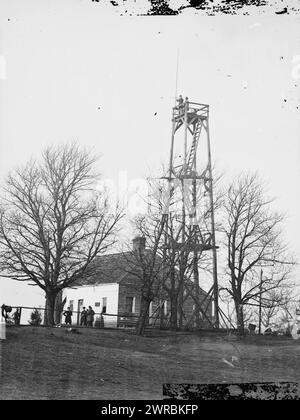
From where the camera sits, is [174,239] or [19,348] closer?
[19,348]

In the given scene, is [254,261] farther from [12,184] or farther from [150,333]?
[12,184]

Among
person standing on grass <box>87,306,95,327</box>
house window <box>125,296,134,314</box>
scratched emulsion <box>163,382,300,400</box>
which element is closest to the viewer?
scratched emulsion <box>163,382,300,400</box>

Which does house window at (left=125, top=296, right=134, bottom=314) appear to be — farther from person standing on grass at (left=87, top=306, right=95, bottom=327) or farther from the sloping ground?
the sloping ground

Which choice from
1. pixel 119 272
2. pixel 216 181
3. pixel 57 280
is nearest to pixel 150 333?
pixel 57 280

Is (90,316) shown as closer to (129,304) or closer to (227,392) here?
(129,304)

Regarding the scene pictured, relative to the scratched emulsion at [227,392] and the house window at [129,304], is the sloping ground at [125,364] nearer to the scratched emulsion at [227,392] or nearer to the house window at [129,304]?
the scratched emulsion at [227,392]

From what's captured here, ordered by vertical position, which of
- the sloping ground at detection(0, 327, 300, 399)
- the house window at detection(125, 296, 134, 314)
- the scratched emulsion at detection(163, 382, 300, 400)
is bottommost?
the sloping ground at detection(0, 327, 300, 399)

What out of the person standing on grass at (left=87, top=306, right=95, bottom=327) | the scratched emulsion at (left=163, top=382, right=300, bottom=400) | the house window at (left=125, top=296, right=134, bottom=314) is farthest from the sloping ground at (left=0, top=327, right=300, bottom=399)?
the house window at (left=125, top=296, right=134, bottom=314)

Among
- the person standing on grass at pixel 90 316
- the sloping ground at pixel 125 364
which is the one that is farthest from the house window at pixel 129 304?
the sloping ground at pixel 125 364
